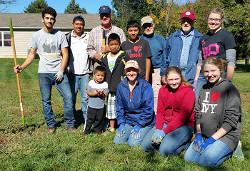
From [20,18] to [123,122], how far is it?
28843 mm

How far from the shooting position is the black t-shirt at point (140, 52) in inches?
199

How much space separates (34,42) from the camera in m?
4.76

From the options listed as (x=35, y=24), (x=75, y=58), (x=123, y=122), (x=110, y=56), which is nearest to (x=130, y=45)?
(x=110, y=56)

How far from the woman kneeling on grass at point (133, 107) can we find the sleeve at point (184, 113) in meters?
0.54

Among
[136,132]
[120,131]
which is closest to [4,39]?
[120,131]

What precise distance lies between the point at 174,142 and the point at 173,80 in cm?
104

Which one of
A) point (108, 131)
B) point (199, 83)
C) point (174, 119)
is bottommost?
point (108, 131)

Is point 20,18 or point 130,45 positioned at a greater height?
point 20,18

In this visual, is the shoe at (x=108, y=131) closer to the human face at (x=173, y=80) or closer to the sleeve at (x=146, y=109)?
the sleeve at (x=146, y=109)

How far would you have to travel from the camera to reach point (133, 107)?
4.50 metres

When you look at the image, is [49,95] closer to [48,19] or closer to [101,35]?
[48,19]

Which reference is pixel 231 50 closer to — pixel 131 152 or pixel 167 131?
pixel 167 131

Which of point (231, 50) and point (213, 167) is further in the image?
point (231, 50)

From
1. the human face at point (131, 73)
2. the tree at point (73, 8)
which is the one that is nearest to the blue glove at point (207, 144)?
the human face at point (131, 73)
